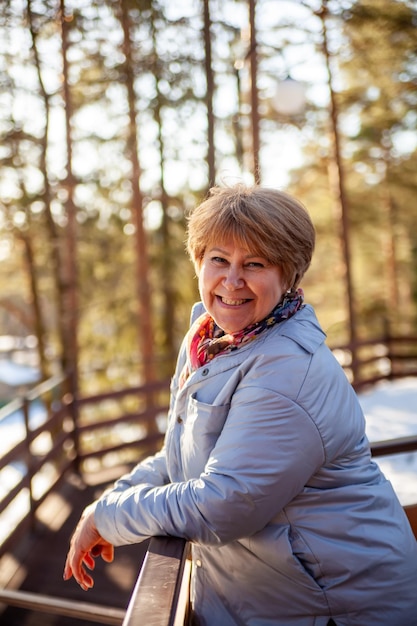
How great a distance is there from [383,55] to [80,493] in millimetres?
9224

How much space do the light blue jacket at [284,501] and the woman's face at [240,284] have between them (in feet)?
0.30

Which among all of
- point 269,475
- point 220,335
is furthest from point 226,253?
point 269,475

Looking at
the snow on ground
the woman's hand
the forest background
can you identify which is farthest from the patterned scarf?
the forest background

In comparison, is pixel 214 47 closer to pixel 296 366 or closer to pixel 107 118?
pixel 107 118

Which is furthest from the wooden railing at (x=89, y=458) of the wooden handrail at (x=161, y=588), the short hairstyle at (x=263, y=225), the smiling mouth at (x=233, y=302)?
the short hairstyle at (x=263, y=225)

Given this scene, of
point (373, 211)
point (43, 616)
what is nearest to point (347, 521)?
point (43, 616)

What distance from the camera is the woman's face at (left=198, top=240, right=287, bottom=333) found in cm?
141

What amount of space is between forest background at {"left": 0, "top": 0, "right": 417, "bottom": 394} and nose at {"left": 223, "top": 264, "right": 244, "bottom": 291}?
20.1 feet

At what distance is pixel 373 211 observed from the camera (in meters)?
17.0

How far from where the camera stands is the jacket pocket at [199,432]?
1304mm

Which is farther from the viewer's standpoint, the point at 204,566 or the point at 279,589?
the point at 204,566

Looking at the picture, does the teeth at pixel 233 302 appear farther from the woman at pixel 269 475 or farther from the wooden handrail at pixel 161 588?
the wooden handrail at pixel 161 588

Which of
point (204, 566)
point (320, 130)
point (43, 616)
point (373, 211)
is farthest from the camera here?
point (373, 211)

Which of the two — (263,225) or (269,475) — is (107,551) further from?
(263,225)
